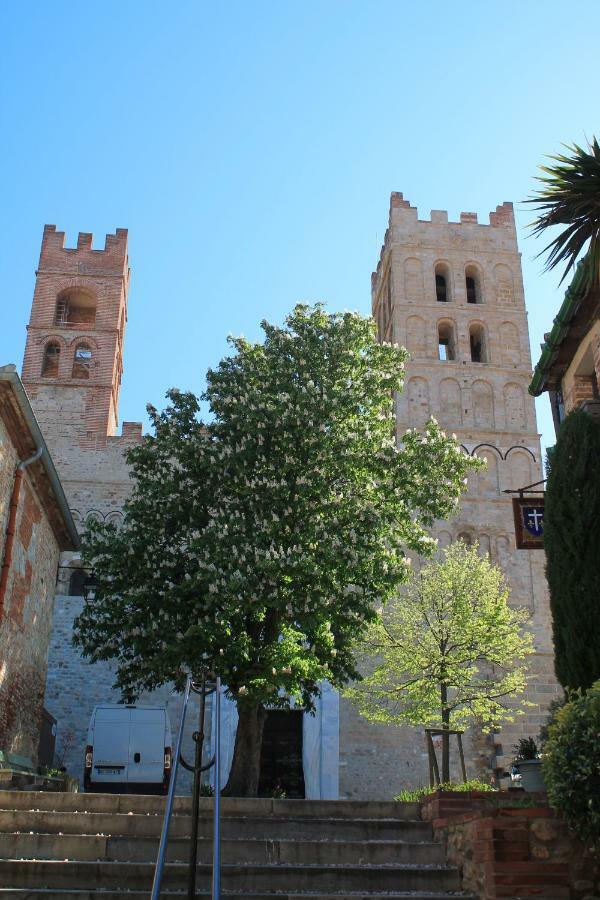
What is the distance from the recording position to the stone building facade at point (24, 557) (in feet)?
41.7

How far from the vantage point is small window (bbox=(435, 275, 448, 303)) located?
37656 millimetres

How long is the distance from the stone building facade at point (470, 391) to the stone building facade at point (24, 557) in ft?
37.1

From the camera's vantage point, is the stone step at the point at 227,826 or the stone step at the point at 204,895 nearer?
the stone step at the point at 204,895

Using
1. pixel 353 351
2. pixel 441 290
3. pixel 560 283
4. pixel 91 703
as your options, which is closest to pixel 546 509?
pixel 560 283

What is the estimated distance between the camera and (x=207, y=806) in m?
9.24

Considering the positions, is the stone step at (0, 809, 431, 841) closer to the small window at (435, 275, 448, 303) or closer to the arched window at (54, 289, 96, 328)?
the arched window at (54, 289, 96, 328)

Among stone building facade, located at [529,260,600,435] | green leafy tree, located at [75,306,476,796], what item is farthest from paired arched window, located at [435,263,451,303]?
stone building facade, located at [529,260,600,435]

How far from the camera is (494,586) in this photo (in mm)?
22766

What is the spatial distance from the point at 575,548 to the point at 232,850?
4.53 metres

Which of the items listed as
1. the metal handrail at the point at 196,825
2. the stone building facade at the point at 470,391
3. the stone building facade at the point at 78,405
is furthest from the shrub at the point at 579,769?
the stone building facade at the point at 78,405

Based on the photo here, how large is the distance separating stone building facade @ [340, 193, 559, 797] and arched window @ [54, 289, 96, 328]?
11.6m

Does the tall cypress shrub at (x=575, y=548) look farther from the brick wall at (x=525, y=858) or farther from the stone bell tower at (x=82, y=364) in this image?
the stone bell tower at (x=82, y=364)

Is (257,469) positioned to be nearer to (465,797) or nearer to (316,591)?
(316,591)

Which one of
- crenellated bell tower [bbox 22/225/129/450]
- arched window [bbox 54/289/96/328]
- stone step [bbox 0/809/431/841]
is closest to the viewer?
stone step [bbox 0/809/431/841]
